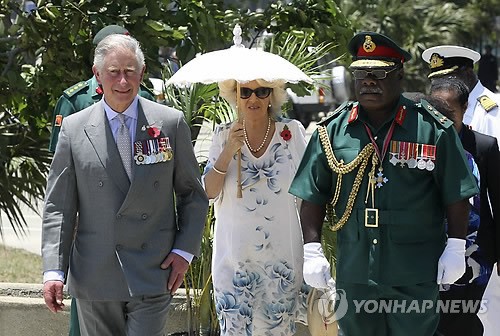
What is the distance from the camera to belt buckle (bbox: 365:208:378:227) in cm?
464

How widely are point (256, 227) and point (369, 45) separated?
128 cm

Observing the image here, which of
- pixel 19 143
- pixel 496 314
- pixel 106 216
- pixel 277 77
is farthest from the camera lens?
pixel 19 143

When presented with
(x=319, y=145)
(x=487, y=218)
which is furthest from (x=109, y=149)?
(x=487, y=218)

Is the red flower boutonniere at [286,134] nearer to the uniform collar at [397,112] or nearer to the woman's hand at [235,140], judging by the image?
the woman's hand at [235,140]

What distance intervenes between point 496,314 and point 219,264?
1632mm

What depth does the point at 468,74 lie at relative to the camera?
243 inches

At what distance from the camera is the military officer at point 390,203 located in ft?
15.2

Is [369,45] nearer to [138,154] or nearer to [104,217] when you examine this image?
[138,154]

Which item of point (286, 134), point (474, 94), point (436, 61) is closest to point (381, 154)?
point (286, 134)

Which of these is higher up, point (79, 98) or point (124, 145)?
point (79, 98)

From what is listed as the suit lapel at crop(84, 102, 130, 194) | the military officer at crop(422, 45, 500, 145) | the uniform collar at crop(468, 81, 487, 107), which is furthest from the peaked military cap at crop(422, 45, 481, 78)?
the suit lapel at crop(84, 102, 130, 194)

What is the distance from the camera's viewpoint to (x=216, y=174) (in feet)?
18.2

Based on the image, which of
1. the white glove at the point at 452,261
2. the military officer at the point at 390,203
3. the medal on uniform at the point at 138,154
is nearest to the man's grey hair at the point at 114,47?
A: the medal on uniform at the point at 138,154

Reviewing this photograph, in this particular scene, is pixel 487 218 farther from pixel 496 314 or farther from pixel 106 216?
pixel 106 216
